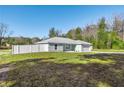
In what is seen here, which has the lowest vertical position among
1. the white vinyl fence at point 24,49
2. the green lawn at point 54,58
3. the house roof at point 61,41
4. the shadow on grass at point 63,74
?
the shadow on grass at point 63,74

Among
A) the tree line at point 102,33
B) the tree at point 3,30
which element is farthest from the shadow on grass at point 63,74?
the tree at point 3,30

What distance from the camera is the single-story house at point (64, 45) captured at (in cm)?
529

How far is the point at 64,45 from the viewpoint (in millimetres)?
5688

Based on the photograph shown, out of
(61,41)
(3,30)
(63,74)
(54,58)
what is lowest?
(63,74)

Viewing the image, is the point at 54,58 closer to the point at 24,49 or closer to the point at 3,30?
the point at 24,49

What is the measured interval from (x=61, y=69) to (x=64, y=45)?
0.96 metres

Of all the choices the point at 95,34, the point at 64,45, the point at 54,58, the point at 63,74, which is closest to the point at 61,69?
the point at 63,74

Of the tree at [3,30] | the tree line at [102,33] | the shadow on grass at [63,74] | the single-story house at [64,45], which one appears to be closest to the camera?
the shadow on grass at [63,74]

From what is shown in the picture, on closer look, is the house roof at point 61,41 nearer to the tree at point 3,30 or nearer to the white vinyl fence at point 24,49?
the white vinyl fence at point 24,49

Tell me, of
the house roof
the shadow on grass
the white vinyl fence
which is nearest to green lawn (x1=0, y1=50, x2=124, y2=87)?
the shadow on grass

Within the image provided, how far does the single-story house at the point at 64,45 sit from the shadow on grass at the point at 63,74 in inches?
Result: 10.8

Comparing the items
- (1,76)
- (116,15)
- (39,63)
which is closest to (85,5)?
(116,15)

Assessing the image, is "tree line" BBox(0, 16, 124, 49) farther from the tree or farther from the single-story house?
the single-story house
